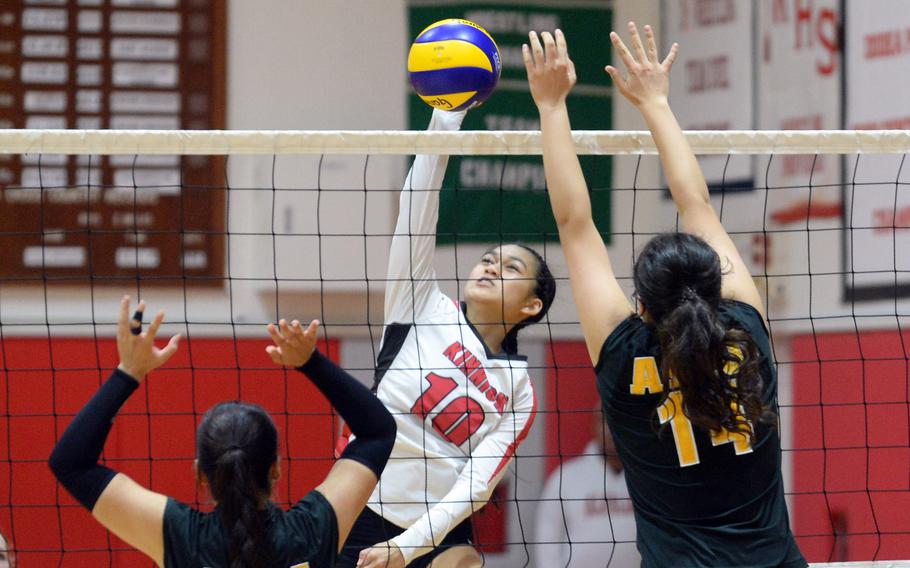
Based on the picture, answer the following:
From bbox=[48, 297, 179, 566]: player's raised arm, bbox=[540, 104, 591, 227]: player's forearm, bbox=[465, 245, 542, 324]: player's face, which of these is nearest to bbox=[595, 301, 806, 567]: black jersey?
bbox=[540, 104, 591, 227]: player's forearm

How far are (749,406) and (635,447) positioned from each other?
0.25 metres

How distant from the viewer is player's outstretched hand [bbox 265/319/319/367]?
2.45 m

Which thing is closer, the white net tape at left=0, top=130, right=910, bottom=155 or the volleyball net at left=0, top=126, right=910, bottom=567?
the white net tape at left=0, top=130, right=910, bottom=155

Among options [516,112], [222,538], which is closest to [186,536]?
[222,538]

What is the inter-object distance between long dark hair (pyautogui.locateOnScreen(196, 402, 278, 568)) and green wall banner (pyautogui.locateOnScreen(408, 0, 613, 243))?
4710mm

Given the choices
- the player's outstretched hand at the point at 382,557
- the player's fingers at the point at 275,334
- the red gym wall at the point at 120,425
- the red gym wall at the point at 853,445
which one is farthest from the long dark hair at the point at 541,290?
the red gym wall at the point at 120,425

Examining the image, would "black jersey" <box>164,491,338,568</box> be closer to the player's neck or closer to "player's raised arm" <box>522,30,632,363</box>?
"player's raised arm" <box>522,30,632,363</box>

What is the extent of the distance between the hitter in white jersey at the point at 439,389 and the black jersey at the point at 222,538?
3.78 feet

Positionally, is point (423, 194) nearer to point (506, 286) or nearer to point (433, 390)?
point (506, 286)

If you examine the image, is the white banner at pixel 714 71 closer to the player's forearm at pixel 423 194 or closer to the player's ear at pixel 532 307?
the player's ear at pixel 532 307

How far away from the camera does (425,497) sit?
3.66m

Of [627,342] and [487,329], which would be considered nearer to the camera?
[627,342]

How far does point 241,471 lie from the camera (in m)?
2.30

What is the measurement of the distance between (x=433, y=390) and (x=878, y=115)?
334 cm
